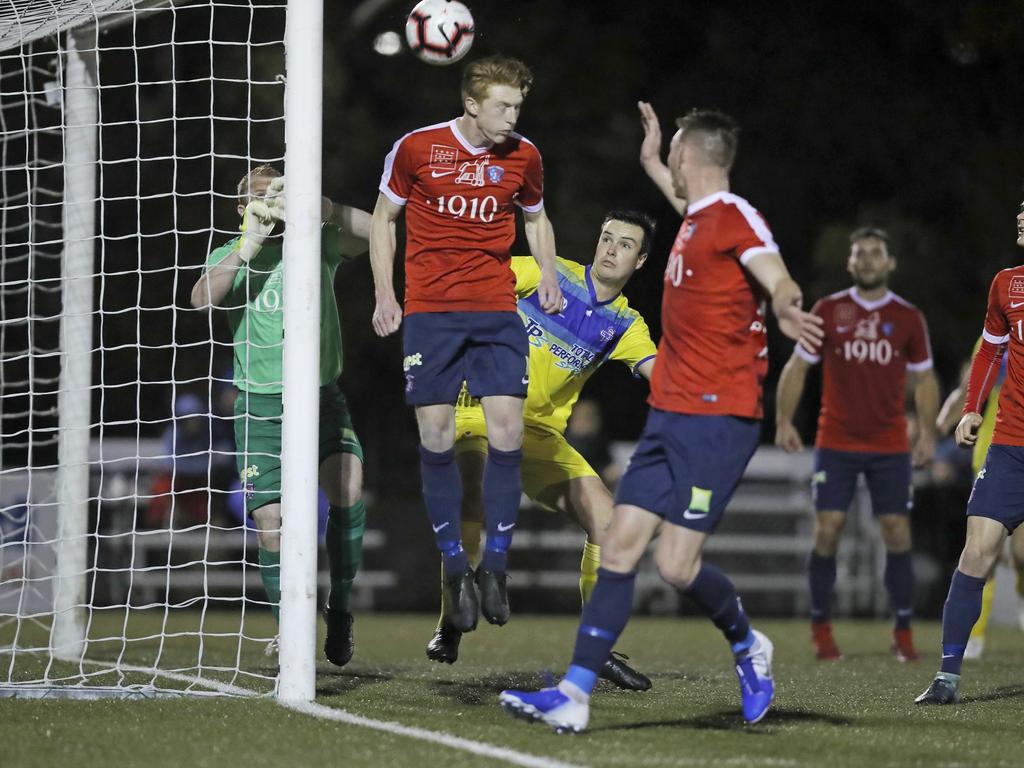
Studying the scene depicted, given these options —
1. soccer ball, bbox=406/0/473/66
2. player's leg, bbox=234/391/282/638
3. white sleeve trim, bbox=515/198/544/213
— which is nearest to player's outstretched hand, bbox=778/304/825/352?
white sleeve trim, bbox=515/198/544/213

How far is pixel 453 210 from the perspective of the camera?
6660mm

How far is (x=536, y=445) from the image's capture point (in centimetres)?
776

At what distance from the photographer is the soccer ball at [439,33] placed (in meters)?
6.78

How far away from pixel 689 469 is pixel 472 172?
5.98 feet

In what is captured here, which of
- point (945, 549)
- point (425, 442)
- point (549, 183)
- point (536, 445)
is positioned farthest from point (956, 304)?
point (425, 442)

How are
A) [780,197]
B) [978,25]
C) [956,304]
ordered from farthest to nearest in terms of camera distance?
[780,197] → [956,304] → [978,25]

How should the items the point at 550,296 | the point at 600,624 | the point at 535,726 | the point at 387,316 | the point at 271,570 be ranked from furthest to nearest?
the point at 271,570 < the point at 550,296 < the point at 387,316 < the point at 535,726 < the point at 600,624

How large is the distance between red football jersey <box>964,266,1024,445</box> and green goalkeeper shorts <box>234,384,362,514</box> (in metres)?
3.13

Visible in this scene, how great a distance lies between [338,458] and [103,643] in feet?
10.9

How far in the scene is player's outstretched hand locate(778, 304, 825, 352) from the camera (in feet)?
17.3

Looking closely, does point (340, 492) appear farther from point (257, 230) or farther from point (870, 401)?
point (870, 401)

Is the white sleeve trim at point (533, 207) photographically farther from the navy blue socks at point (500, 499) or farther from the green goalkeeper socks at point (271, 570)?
the green goalkeeper socks at point (271, 570)

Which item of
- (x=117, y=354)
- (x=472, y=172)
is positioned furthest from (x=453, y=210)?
(x=117, y=354)

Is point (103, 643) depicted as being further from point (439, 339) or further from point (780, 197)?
point (780, 197)
